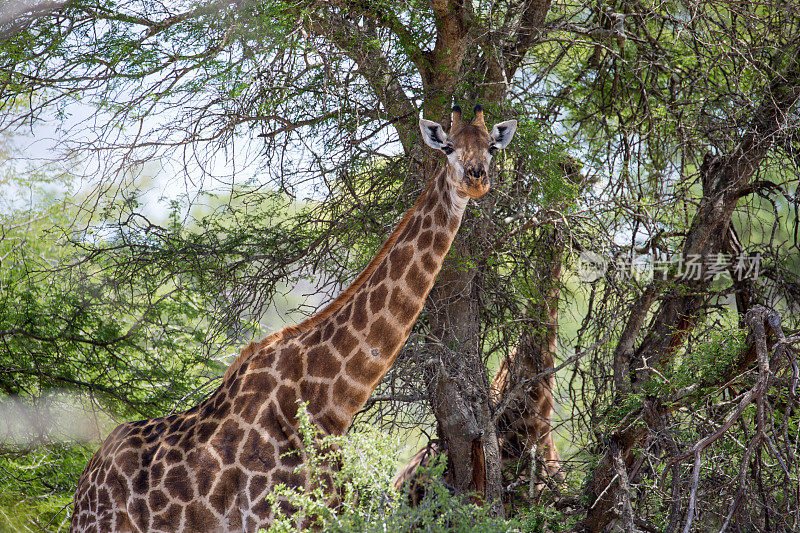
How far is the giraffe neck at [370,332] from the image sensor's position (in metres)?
5.27

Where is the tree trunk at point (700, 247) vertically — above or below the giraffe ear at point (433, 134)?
above

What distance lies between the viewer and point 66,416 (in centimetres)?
873

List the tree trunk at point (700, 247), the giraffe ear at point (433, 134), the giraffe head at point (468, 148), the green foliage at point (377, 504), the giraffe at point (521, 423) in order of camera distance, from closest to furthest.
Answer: the green foliage at point (377, 504) → the giraffe head at point (468, 148) → the giraffe ear at point (433, 134) → the tree trunk at point (700, 247) → the giraffe at point (521, 423)

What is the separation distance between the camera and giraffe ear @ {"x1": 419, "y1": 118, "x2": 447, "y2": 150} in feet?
16.4

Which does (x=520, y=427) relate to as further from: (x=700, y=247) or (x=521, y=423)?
(x=700, y=247)

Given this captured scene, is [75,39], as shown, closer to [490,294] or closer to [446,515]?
[490,294]

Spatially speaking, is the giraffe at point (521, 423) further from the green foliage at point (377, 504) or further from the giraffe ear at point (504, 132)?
the green foliage at point (377, 504)

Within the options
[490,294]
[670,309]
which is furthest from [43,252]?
[670,309]

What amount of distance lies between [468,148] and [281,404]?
2.17 m

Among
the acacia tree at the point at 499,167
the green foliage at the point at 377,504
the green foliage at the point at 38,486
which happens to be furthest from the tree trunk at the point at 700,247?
the green foliage at the point at 38,486

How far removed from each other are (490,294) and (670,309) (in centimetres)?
171

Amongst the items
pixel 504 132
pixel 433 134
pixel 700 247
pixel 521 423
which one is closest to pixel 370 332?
pixel 433 134

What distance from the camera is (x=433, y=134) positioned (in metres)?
5.07

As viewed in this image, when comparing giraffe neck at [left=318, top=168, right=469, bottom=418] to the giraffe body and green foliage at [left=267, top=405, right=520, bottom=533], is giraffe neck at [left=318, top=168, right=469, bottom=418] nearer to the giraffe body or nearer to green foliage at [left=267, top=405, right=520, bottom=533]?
green foliage at [left=267, top=405, right=520, bottom=533]
